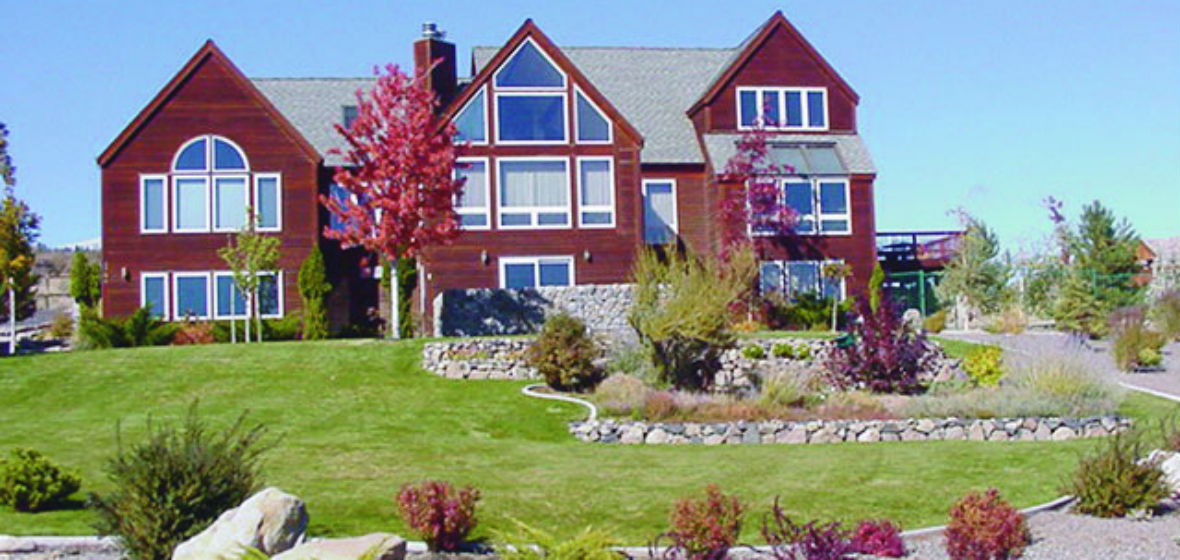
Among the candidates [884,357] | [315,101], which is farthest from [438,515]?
[315,101]

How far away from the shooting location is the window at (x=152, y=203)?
102ft

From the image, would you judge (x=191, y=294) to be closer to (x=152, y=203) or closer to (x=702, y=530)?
(x=152, y=203)

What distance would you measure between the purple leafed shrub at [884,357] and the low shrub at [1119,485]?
30.2 feet

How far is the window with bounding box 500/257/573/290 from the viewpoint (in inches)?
1244

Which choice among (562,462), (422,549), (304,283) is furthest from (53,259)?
(422,549)

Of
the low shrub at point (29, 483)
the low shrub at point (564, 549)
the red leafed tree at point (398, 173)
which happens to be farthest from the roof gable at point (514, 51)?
the low shrub at point (564, 549)

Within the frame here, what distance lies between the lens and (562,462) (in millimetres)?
15078

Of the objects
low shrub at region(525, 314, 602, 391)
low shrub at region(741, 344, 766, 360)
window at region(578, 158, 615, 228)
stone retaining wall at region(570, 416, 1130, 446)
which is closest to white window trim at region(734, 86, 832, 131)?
window at region(578, 158, 615, 228)

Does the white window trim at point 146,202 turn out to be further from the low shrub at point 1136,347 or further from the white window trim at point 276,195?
the low shrub at point 1136,347

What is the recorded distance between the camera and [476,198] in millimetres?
31531

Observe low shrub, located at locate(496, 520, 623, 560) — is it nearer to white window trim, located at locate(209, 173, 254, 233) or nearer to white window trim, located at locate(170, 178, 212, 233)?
white window trim, located at locate(209, 173, 254, 233)

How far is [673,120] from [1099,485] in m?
25.2

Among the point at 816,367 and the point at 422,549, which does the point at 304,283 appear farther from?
the point at 422,549

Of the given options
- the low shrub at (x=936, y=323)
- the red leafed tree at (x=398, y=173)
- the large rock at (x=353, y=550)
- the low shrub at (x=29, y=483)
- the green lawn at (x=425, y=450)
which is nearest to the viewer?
the large rock at (x=353, y=550)
